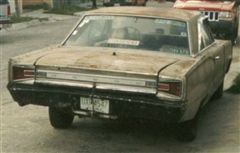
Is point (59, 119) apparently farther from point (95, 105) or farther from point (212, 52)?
point (212, 52)

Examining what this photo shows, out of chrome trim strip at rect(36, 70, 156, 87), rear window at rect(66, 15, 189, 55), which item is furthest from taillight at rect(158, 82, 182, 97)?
rear window at rect(66, 15, 189, 55)

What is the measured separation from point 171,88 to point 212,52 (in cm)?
188

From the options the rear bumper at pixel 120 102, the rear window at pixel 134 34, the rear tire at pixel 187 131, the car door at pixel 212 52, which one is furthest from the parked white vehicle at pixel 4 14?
the rear tire at pixel 187 131

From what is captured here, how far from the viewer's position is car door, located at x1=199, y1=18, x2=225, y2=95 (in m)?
7.36

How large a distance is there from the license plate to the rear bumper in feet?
0.13

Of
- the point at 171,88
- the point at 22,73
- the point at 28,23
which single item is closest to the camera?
the point at 171,88

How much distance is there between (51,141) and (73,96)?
88 cm

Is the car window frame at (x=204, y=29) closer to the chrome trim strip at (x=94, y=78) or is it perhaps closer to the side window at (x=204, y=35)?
the side window at (x=204, y=35)

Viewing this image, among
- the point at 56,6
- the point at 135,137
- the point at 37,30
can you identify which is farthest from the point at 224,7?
the point at 56,6

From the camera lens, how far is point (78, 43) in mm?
7219

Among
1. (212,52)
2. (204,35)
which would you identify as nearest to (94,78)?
(212,52)

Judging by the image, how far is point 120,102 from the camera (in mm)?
5887

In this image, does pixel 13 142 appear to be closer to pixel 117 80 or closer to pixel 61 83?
pixel 61 83

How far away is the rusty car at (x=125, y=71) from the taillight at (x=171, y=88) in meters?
0.01
